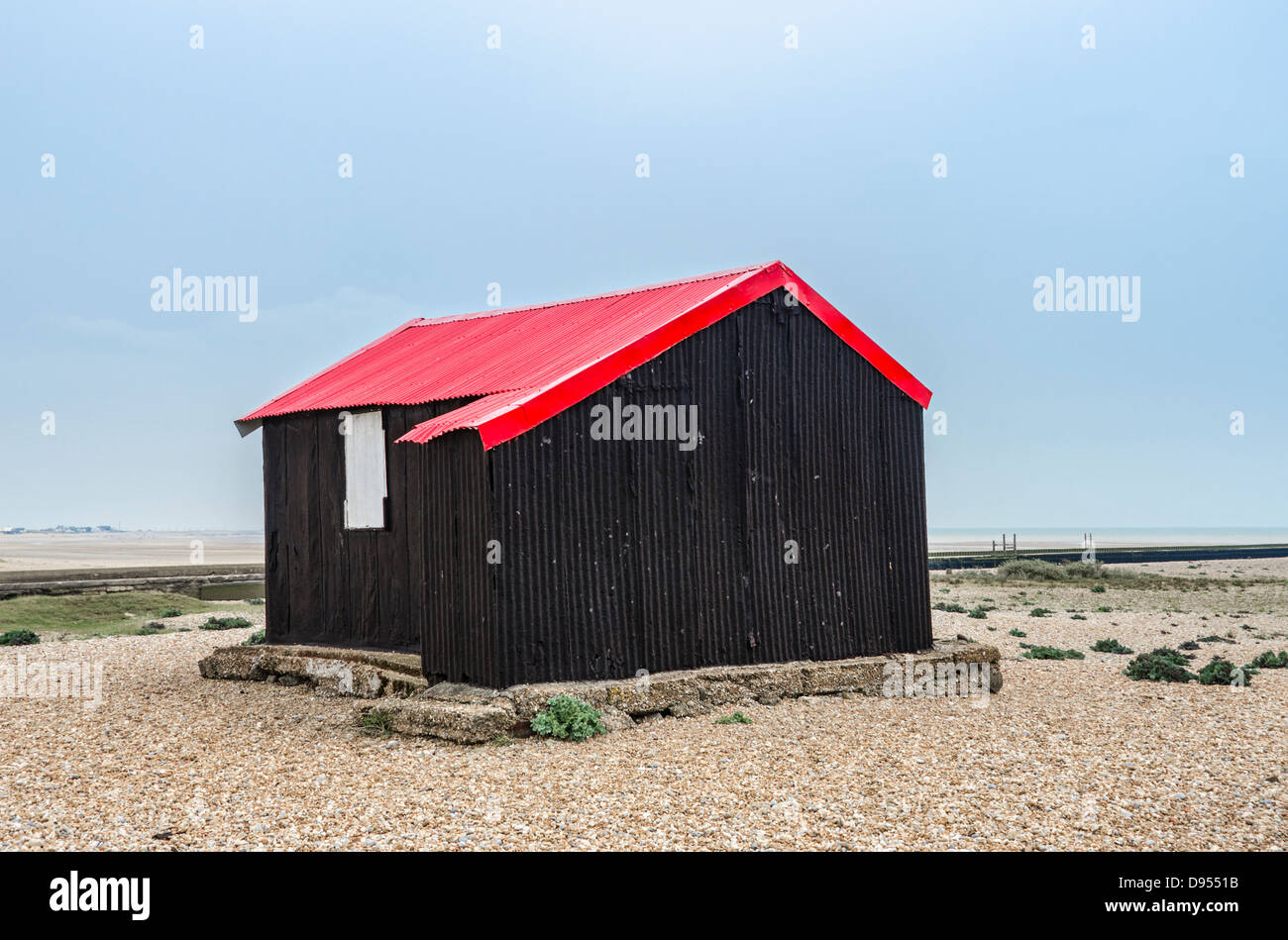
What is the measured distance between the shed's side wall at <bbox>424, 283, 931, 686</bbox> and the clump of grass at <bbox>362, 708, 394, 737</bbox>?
899 mm

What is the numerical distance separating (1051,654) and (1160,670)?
107 inches

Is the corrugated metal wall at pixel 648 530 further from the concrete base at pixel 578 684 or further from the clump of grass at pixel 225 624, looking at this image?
the clump of grass at pixel 225 624

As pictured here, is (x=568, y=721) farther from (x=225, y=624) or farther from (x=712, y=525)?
(x=225, y=624)

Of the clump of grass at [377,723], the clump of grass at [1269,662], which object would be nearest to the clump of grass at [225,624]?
the clump of grass at [377,723]

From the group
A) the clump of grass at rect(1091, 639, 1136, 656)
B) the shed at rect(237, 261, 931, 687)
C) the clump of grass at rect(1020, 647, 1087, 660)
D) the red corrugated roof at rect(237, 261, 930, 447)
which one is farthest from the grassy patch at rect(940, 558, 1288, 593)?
the red corrugated roof at rect(237, 261, 930, 447)

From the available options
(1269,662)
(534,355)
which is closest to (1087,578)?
(1269,662)

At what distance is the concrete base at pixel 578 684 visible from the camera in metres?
11.6

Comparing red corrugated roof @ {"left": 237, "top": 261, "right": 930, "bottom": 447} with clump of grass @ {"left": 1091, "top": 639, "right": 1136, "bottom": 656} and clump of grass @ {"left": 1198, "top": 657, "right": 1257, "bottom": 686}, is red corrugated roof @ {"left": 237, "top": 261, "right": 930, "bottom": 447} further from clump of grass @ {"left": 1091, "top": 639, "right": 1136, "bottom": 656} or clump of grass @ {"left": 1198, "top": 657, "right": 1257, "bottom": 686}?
clump of grass @ {"left": 1091, "top": 639, "right": 1136, "bottom": 656}

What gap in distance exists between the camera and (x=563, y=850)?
7.73 metres

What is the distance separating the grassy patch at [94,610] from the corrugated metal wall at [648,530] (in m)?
12.9

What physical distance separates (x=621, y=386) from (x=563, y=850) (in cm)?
610

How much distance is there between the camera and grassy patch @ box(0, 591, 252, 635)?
26594 mm

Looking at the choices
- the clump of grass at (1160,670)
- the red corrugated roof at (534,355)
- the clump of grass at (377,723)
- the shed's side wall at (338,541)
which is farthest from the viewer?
the clump of grass at (1160,670)

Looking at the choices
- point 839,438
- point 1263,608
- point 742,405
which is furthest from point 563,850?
point 1263,608
